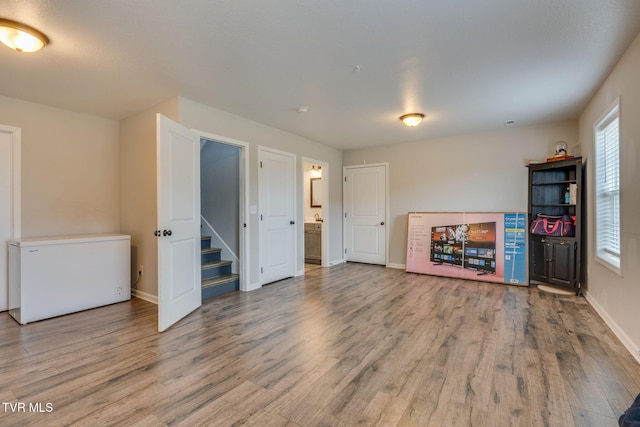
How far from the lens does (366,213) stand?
642cm

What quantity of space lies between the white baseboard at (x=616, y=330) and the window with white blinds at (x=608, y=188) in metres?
0.52

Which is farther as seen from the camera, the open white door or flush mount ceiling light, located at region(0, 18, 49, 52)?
the open white door

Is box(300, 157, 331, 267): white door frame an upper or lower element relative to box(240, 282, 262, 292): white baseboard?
upper

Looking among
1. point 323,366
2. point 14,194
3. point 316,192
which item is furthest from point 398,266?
point 14,194

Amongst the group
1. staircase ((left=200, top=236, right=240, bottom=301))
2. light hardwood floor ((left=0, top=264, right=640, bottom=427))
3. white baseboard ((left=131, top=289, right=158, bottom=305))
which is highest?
staircase ((left=200, top=236, right=240, bottom=301))

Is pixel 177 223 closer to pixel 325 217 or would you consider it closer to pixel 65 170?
pixel 65 170

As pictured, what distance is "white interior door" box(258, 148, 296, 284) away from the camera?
15.4 ft

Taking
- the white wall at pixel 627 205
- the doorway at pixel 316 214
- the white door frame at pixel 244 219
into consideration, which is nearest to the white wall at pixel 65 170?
the white door frame at pixel 244 219

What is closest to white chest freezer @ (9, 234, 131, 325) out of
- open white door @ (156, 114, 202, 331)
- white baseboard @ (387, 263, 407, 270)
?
open white door @ (156, 114, 202, 331)

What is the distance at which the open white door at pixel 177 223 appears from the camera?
2939 mm

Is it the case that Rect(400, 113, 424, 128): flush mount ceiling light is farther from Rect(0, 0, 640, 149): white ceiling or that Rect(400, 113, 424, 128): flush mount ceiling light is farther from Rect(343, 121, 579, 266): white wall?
Rect(343, 121, 579, 266): white wall

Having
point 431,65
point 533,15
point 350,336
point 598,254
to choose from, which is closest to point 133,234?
point 350,336

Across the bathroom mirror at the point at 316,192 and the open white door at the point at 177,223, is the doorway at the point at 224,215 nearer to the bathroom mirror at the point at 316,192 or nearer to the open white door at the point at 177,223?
the open white door at the point at 177,223

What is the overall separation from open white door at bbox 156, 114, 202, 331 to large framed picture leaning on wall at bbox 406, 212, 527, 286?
12.4ft
